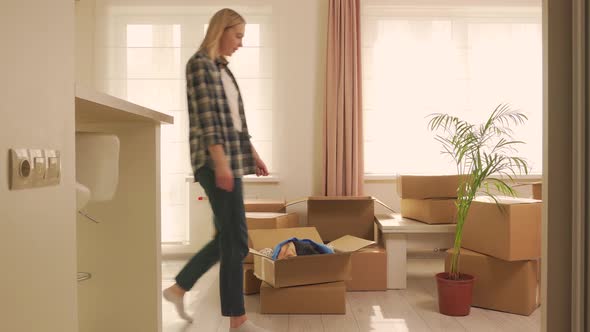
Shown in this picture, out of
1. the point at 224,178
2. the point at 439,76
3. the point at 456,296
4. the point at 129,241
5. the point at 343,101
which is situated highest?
the point at 439,76

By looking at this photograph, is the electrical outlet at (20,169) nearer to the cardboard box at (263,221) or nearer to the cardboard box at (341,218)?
the cardboard box at (263,221)

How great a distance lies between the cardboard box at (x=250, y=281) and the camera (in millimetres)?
2834

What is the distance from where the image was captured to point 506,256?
2.44m

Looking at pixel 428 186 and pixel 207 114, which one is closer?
pixel 207 114

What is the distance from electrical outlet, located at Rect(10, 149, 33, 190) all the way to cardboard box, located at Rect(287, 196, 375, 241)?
8.09 ft

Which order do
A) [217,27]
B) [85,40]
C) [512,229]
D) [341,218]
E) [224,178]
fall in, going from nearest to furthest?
[224,178] < [217,27] < [512,229] < [341,218] < [85,40]

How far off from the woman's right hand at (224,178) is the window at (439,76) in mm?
2196

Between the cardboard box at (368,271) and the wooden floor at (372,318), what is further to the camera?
the cardboard box at (368,271)

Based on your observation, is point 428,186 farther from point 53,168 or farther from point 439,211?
point 53,168

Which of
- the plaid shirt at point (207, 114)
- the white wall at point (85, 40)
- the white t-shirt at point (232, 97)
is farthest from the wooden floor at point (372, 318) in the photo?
the white wall at point (85, 40)

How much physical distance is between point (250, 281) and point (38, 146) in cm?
205

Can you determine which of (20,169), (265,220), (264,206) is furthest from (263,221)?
(20,169)
